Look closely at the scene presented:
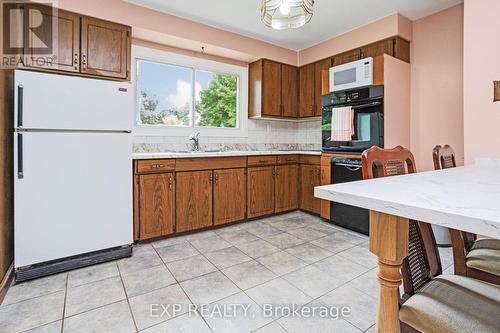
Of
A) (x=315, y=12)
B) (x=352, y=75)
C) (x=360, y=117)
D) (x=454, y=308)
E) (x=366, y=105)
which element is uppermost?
(x=315, y=12)

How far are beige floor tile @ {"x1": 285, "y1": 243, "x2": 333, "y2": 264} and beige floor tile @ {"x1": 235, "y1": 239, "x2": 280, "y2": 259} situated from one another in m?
0.17

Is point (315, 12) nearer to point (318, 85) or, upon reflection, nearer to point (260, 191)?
point (318, 85)

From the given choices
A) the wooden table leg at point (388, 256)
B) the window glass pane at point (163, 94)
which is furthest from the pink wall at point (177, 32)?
the wooden table leg at point (388, 256)

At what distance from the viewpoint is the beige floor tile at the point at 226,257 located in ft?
7.45

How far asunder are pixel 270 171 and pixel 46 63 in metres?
2.63

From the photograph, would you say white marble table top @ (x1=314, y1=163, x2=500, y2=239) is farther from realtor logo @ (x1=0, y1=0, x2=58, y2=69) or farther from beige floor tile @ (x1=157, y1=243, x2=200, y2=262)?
realtor logo @ (x1=0, y1=0, x2=58, y2=69)

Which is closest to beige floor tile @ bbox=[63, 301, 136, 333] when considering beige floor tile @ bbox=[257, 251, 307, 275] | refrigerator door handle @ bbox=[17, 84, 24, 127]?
beige floor tile @ bbox=[257, 251, 307, 275]

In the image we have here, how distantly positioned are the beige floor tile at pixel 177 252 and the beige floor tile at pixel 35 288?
2.46 feet

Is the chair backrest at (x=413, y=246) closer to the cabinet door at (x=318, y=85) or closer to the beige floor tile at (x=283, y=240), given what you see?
the beige floor tile at (x=283, y=240)

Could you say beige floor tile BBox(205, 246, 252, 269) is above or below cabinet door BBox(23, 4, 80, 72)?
below

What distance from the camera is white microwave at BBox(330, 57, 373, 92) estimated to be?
2.95 metres

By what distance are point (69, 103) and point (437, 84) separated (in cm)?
367

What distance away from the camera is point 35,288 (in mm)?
1877

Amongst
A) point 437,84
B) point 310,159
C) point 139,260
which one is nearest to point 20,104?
point 139,260
